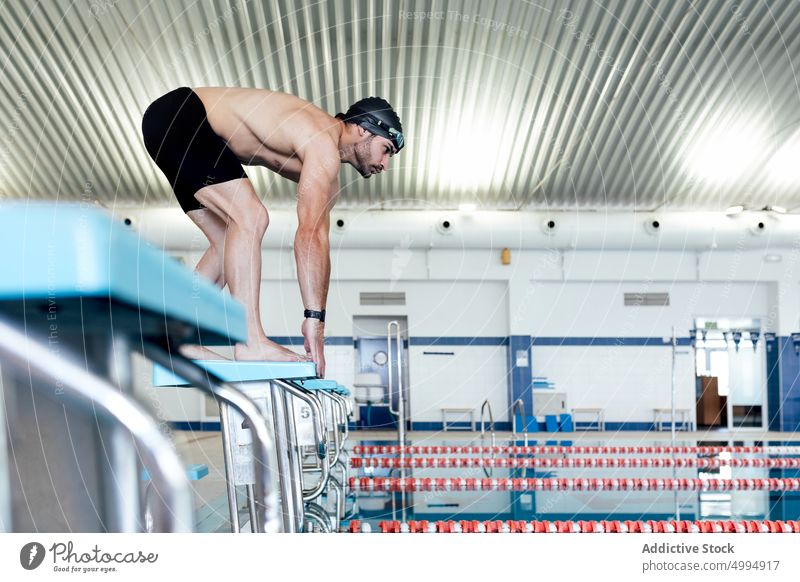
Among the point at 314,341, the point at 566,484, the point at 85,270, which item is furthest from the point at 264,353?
the point at 566,484

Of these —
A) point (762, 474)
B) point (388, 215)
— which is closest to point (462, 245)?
point (388, 215)

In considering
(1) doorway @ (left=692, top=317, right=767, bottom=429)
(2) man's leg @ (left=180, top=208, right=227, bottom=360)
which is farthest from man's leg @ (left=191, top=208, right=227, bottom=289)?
(1) doorway @ (left=692, top=317, right=767, bottom=429)

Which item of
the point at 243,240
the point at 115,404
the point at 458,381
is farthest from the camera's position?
the point at 458,381

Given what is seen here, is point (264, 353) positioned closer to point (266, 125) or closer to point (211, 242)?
point (211, 242)

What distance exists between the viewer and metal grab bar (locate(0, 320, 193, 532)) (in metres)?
0.59

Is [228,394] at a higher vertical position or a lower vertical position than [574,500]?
higher

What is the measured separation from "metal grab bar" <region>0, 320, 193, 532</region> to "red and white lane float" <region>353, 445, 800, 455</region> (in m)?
4.37

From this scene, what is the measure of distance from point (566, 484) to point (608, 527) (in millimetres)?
2023

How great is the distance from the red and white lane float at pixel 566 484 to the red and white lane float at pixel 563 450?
126 centimetres

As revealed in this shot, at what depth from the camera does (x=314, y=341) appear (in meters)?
1.89

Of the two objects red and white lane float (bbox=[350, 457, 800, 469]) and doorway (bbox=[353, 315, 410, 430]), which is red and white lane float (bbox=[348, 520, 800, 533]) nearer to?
red and white lane float (bbox=[350, 457, 800, 469])

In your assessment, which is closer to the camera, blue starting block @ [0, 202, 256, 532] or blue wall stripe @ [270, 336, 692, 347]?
blue starting block @ [0, 202, 256, 532]

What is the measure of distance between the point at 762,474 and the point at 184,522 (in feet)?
13.9
